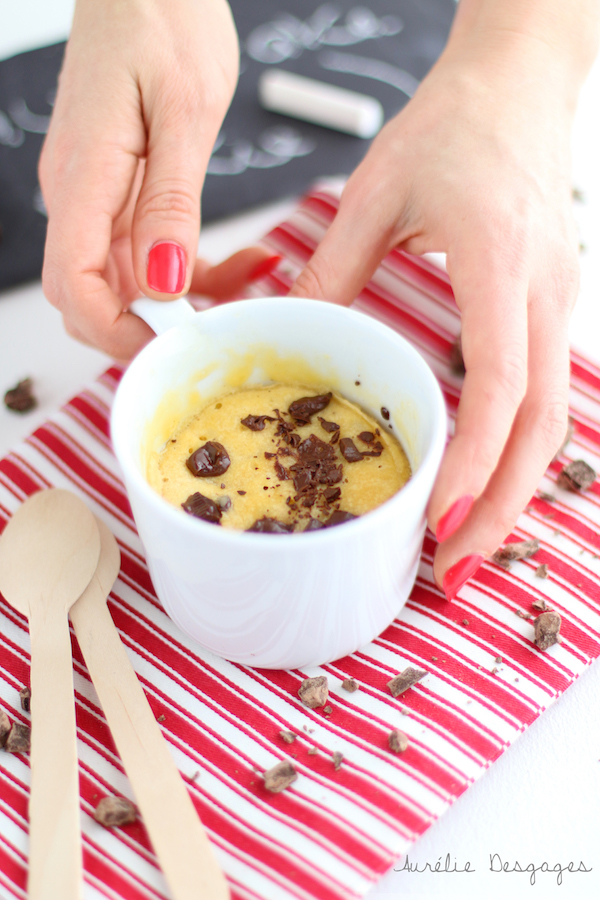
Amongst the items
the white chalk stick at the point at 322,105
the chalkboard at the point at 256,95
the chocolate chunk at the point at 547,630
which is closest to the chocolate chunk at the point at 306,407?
the chocolate chunk at the point at 547,630

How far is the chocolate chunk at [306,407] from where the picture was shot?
126 cm

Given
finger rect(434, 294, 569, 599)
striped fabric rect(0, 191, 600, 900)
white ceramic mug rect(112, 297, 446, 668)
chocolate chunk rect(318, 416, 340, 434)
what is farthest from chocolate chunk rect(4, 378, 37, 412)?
finger rect(434, 294, 569, 599)

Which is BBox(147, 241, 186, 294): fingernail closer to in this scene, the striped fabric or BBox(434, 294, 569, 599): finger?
the striped fabric

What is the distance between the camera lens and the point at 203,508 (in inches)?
43.2

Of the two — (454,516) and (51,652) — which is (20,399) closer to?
(51,652)

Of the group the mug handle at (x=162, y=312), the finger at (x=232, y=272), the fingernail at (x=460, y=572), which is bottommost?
the fingernail at (x=460, y=572)

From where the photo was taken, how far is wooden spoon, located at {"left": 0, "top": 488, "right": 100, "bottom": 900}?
36.4 inches

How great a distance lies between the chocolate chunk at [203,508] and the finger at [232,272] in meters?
0.74

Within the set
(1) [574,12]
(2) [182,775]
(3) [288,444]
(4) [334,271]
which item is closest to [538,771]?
(2) [182,775]

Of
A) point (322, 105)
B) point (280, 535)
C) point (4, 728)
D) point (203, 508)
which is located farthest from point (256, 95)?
point (4, 728)

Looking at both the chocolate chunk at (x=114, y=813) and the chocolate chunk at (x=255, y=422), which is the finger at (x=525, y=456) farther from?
the chocolate chunk at (x=114, y=813)

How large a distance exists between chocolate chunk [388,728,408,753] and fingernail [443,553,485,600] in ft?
0.80

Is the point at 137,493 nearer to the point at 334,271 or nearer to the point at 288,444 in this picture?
the point at 288,444

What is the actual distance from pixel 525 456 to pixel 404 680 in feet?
1.35
